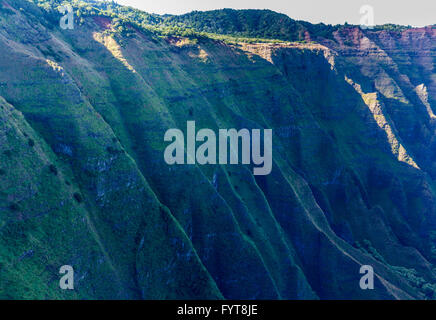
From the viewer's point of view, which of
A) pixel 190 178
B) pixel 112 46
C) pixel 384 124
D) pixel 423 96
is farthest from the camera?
pixel 423 96

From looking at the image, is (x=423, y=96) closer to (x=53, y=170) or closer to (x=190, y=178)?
(x=190, y=178)

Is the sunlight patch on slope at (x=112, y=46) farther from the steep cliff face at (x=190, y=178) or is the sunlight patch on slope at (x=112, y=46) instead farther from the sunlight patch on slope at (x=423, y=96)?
the sunlight patch on slope at (x=423, y=96)

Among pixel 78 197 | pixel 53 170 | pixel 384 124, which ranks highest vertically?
pixel 384 124

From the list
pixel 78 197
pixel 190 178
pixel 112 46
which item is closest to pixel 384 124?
pixel 190 178

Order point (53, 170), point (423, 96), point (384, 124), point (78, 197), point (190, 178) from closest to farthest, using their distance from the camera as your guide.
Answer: point (53, 170), point (78, 197), point (190, 178), point (384, 124), point (423, 96)

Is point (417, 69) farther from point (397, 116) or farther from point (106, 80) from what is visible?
point (106, 80)

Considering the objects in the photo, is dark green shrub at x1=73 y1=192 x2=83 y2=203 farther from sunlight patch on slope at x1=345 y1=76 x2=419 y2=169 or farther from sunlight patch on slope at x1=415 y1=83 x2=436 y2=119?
sunlight patch on slope at x1=415 y1=83 x2=436 y2=119

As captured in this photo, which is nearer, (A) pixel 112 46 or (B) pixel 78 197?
(B) pixel 78 197

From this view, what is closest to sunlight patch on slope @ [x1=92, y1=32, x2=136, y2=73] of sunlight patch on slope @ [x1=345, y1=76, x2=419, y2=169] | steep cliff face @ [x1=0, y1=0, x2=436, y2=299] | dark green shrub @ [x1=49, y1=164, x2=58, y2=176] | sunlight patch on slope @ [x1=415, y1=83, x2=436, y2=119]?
steep cliff face @ [x1=0, y1=0, x2=436, y2=299]
